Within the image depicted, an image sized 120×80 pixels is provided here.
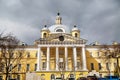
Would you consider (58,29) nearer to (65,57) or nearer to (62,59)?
(62,59)

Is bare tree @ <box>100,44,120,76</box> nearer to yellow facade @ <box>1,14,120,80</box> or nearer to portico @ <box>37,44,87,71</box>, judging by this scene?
yellow facade @ <box>1,14,120,80</box>

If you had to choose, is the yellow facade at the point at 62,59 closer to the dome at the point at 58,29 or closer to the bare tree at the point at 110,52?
the bare tree at the point at 110,52

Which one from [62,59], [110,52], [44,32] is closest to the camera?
[110,52]

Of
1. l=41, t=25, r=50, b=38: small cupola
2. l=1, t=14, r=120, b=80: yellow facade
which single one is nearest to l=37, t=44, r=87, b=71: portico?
l=1, t=14, r=120, b=80: yellow facade

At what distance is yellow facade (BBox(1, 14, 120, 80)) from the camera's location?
58.5m

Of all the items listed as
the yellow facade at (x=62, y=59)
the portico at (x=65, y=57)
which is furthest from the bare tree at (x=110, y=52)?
the portico at (x=65, y=57)

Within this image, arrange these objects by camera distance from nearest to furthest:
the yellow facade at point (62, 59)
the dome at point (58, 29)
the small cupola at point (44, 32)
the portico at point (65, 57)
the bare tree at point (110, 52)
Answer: the bare tree at point (110, 52) → the yellow facade at point (62, 59) → the portico at point (65, 57) → the small cupola at point (44, 32) → the dome at point (58, 29)

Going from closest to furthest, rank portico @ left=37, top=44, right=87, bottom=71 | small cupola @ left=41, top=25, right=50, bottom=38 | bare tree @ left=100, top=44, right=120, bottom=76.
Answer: bare tree @ left=100, top=44, right=120, bottom=76, portico @ left=37, top=44, right=87, bottom=71, small cupola @ left=41, top=25, right=50, bottom=38

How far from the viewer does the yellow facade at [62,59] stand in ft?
192

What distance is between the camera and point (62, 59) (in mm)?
62062

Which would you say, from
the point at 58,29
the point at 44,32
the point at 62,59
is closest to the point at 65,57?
the point at 62,59

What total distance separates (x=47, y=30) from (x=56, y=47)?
11.7 metres

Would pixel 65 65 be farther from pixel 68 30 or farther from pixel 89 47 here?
pixel 68 30

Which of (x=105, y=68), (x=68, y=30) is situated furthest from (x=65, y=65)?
(x=68, y=30)
